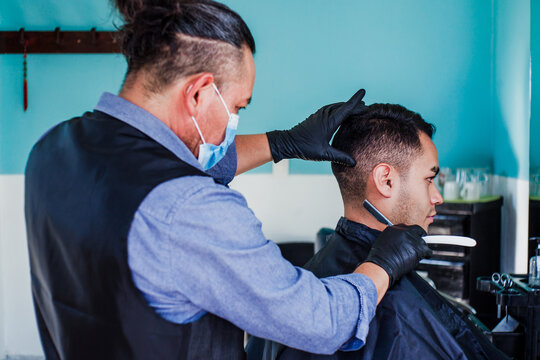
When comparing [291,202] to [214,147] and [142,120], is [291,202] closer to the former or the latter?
[214,147]

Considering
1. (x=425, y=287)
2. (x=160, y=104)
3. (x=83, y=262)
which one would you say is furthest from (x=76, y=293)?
(x=425, y=287)

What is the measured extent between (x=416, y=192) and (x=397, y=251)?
1.27ft

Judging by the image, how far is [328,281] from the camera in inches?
44.9

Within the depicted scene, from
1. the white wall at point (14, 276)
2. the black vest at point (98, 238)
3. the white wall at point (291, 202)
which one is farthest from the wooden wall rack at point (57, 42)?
the black vest at point (98, 238)

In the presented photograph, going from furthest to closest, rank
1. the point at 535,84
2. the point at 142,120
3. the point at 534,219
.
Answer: the point at 535,84, the point at 534,219, the point at 142,120

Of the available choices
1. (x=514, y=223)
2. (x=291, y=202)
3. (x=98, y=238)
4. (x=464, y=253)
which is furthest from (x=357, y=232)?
(x=291, y=202)

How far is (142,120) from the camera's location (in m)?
→ 1.09

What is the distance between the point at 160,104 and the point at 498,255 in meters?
3.18

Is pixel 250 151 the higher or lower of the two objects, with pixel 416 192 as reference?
higher

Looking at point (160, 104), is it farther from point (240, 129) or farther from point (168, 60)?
point (240, 129)

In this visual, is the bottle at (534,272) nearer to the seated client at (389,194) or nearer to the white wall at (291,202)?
the seated client at (389,194)

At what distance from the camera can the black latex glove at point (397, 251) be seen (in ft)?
4.24

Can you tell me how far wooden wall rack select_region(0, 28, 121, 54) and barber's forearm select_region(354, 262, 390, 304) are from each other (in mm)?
3218

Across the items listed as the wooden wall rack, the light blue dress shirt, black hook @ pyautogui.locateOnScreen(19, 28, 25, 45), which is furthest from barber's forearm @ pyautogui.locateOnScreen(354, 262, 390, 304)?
black hook @ pyautogui.locateOnScreen(19, 28, 25, 45)
